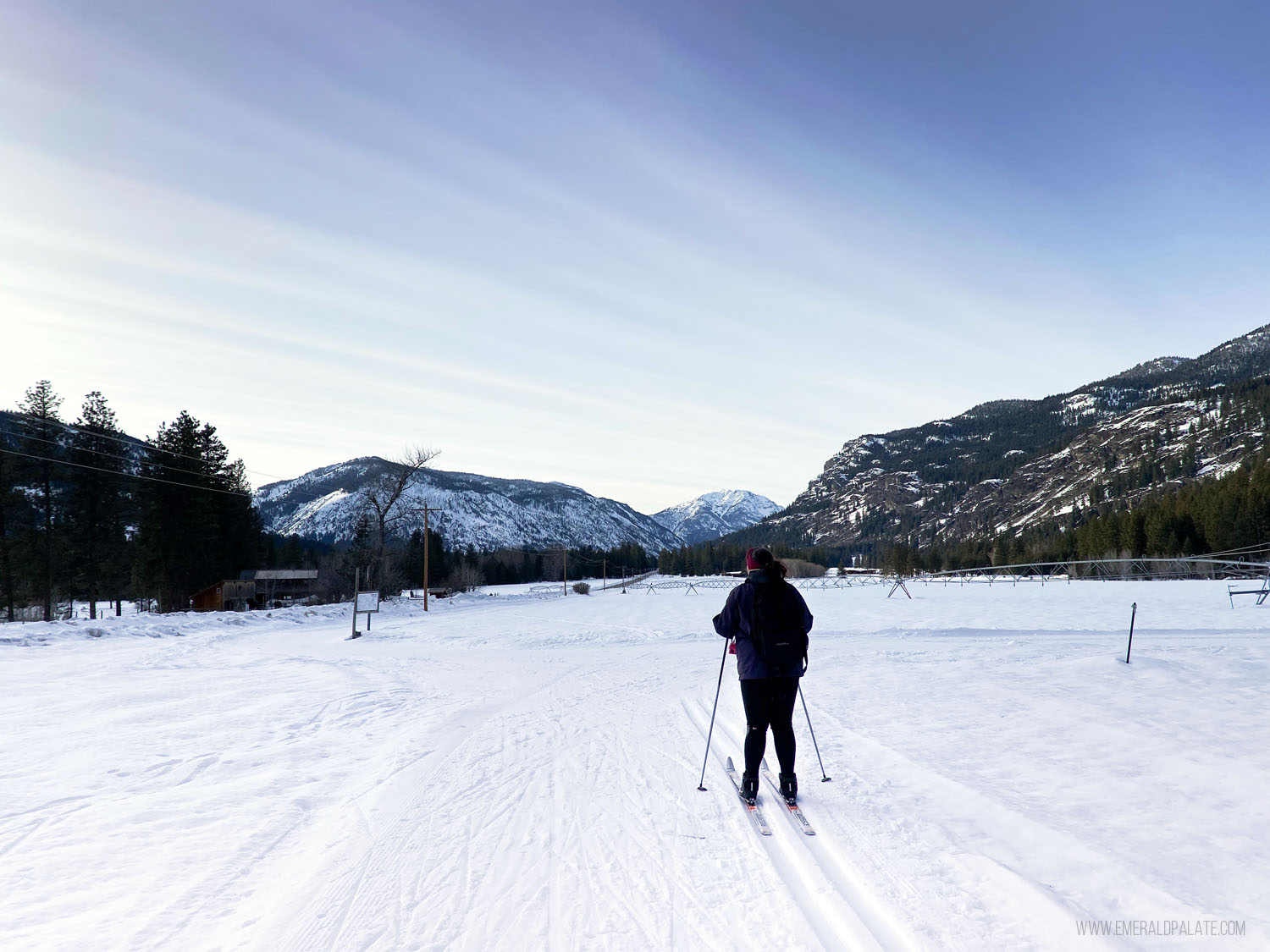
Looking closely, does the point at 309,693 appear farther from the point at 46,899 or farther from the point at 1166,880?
the point at 1166,880

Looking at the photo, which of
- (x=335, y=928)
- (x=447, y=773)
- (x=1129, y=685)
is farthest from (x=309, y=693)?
(x=1129, y=685)

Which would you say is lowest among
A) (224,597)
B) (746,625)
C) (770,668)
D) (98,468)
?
(224,597)

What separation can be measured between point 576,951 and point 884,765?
15.7 ft

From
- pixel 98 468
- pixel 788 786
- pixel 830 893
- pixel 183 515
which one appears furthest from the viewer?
pixel 183 515

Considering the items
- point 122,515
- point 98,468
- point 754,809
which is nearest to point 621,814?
point 754,809

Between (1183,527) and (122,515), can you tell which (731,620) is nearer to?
(122,515)

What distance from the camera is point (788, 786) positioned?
5867 mm

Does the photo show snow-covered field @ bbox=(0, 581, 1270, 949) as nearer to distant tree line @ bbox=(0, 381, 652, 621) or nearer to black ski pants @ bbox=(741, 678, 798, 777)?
black ski pants @ bbox=(741, 678, 798, 777)

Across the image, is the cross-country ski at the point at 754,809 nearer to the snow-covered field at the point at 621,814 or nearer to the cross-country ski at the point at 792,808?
the snow-covered field at the point at 621,814

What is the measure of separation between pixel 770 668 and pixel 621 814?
1.87 meters

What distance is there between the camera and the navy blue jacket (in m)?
5.90

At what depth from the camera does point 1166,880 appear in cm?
419

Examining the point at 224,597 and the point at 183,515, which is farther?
the point at 224,597

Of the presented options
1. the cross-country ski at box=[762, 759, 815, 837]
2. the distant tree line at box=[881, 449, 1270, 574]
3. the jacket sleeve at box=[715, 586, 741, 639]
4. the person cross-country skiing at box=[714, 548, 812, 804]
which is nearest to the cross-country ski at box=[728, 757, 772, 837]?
the person cross-country skiing at box=[714, 548, 812, 804]
